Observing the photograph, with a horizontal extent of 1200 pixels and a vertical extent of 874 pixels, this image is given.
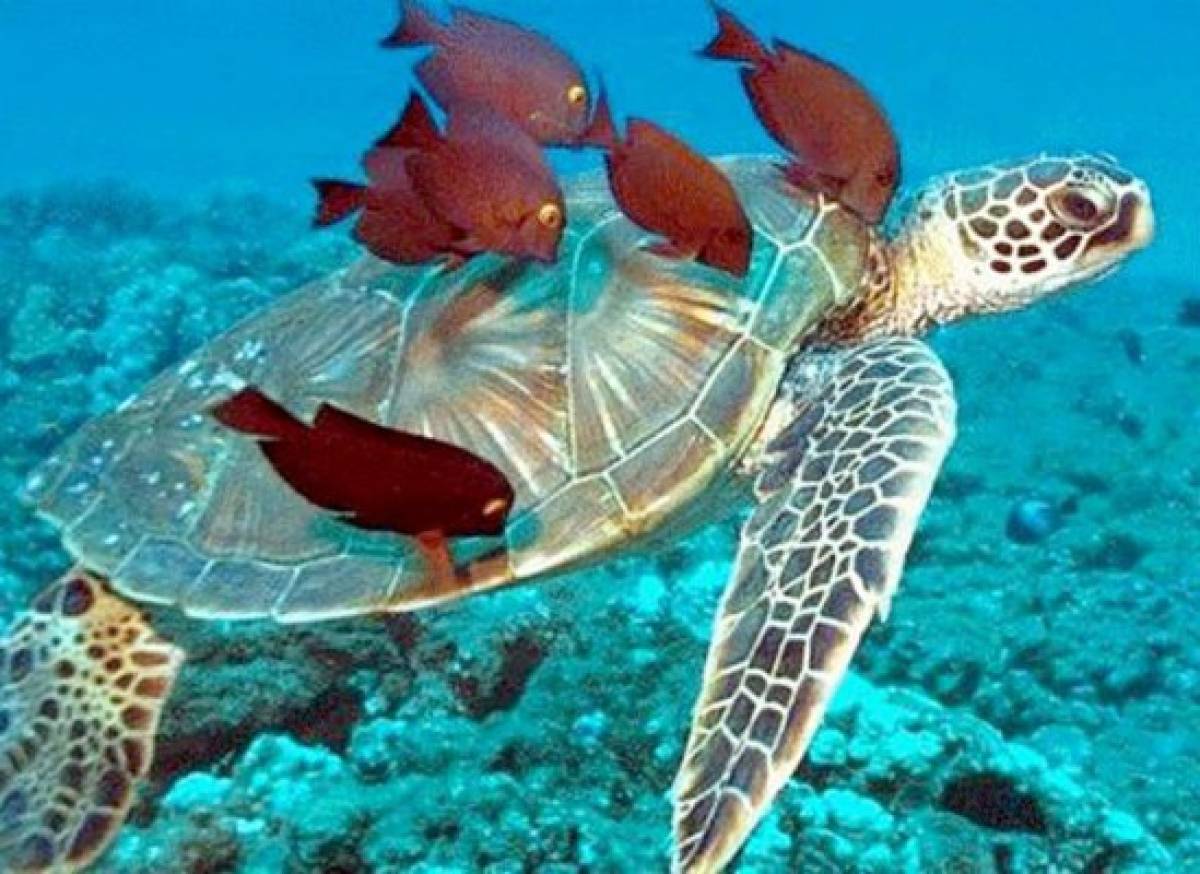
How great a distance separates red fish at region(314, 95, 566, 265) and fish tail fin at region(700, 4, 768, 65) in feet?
2.14

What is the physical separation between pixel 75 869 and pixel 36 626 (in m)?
0.74

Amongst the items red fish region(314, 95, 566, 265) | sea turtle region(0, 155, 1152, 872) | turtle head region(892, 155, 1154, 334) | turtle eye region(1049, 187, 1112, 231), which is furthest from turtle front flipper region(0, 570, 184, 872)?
turtle eye region(1049, 187, 1112, 231)

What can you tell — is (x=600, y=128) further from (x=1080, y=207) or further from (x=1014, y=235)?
→ (x=1080, y=207)

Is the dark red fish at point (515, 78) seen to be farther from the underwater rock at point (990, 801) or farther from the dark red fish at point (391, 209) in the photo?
the underwater rock at point (990, 801)

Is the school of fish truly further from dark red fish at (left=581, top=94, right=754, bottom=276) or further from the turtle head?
the turtle head

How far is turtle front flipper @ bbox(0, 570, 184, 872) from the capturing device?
3.22 m

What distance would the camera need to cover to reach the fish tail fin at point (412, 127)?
3.23 m

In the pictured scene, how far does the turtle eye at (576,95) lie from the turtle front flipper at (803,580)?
39.9 inches

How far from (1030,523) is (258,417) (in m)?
4.70

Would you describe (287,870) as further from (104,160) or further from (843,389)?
(104,160)

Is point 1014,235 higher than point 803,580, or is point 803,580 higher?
point 1014,235

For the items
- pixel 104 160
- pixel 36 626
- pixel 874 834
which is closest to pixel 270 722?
pixel 36 626

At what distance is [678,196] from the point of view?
120 inches

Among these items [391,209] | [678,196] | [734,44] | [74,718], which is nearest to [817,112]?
[734,44]
